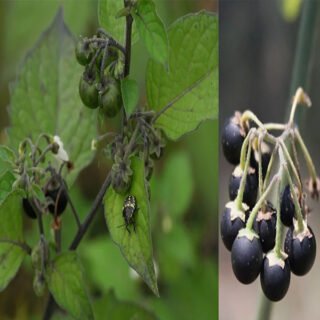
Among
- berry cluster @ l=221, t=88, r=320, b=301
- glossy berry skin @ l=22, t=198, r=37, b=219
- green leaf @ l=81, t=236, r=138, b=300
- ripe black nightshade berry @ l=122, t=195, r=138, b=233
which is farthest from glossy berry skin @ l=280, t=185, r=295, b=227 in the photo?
green leaf @ l=81, t=236, r=138, b=300

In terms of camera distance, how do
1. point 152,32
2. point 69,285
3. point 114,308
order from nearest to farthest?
1. point 152,32
2. point 69,285
3. point 114,308

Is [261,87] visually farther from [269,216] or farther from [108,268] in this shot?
[269,216]

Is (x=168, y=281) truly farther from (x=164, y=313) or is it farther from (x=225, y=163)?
(x=225, y=163)

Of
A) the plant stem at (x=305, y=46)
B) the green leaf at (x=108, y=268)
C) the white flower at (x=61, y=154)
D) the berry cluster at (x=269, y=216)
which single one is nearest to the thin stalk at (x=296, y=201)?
the berry cluster at (x=269, y=216)

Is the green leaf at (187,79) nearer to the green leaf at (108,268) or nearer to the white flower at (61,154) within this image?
the white flower at (61,154)

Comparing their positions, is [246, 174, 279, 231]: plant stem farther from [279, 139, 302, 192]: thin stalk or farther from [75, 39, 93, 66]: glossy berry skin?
[75, 39, 93, 66]: glossy berry skin

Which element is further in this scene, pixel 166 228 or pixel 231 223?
pixel 166 228

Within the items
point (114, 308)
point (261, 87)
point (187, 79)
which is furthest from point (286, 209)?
point (261, 87)
